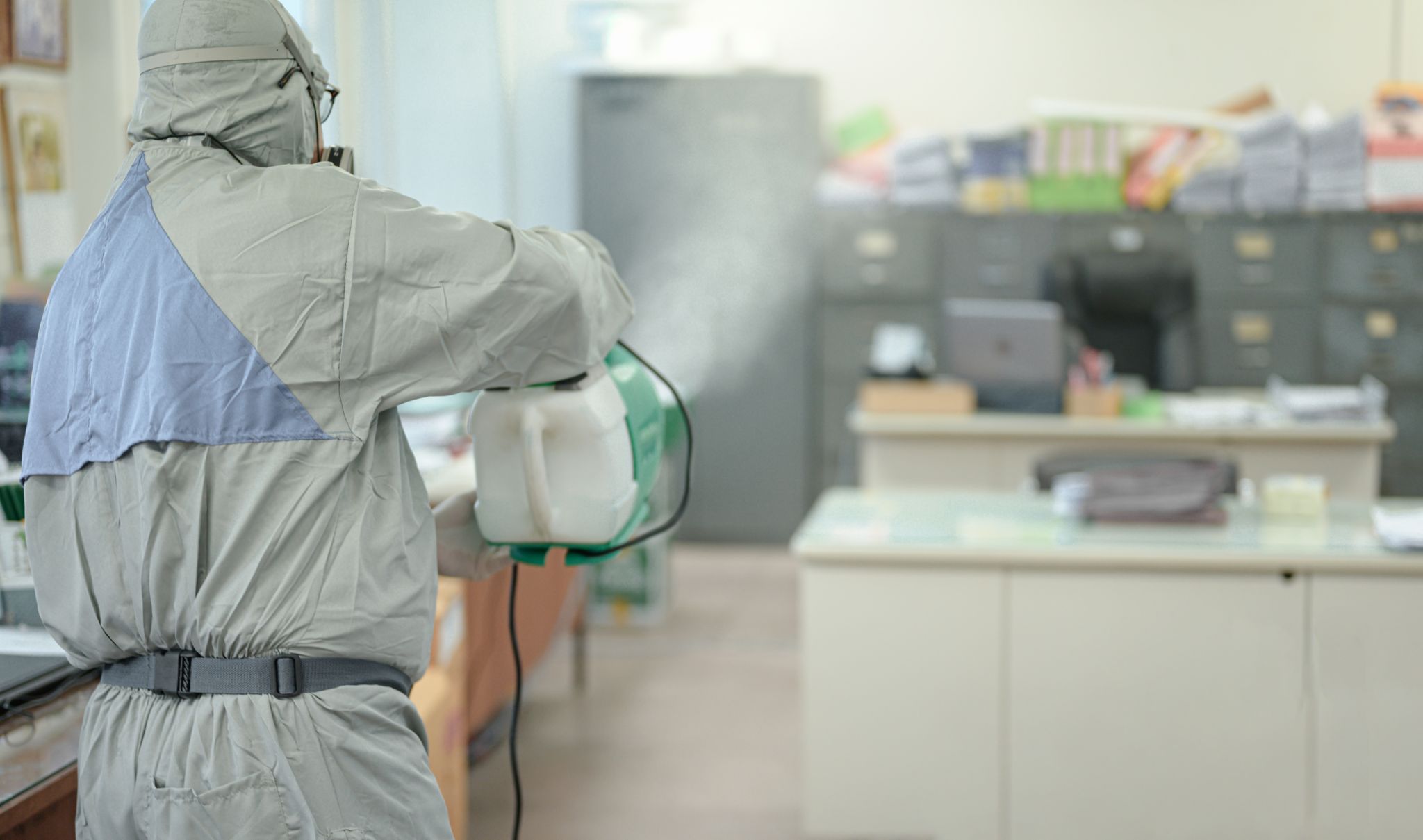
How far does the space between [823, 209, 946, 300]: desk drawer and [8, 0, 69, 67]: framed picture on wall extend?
3625 mm

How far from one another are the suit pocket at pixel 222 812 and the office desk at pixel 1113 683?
1.47 m

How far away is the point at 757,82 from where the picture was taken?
17.6ft

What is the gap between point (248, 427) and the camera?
3.69ft

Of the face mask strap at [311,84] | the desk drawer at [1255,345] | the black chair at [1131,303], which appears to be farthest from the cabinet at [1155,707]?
the desk drawer at [1255,345]

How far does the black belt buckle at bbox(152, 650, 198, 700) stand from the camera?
1.15 meters

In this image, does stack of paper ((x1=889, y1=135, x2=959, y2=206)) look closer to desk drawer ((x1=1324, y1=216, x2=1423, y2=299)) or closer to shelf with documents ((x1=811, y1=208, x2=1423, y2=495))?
shelf with documents ((x1=811, y1=208, x2=1423, y2=495))

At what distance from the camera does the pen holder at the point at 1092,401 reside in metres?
3.82

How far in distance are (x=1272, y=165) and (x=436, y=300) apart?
483 centimetres

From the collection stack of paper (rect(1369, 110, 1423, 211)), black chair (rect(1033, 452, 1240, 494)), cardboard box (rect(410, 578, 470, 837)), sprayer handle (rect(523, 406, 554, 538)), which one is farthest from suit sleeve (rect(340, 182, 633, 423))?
stack of paper (rect(1369, 110, 1423, 211))

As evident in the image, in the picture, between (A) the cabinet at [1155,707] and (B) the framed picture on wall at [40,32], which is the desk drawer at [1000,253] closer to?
(A) the cabinet at [1155,707]

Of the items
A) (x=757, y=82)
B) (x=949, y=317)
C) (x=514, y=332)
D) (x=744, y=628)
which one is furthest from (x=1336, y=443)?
(x=514, y=332)

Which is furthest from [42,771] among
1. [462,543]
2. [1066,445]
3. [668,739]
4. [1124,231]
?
[1124,231]

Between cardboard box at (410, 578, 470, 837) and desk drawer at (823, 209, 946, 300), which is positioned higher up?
desk drawer at (823, 209, 946, 300)

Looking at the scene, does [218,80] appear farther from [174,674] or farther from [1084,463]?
[1084,463]
